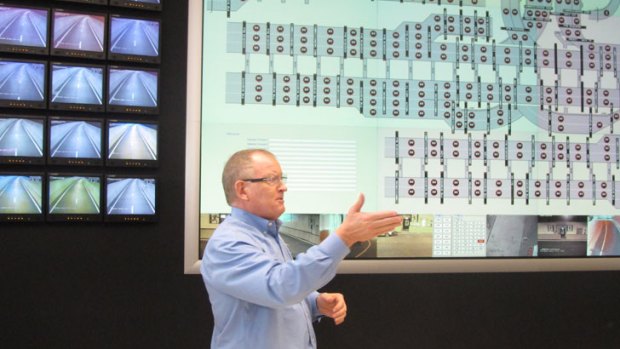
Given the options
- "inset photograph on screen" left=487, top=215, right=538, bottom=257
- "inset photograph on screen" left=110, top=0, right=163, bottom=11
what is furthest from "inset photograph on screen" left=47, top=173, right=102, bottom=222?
"inset photograph on screen" left=487, top=215, right=538, bottom=257

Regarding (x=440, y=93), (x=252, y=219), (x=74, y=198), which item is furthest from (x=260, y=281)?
(x=440, y=93)

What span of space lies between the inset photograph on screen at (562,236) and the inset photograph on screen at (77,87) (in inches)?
99.2

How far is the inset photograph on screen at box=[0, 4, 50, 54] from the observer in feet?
8.81

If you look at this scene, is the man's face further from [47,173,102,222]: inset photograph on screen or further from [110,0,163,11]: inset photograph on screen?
[110,0,163,11]: inset photograph on screen

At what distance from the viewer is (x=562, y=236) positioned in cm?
333

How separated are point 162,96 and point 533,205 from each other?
2.17 m

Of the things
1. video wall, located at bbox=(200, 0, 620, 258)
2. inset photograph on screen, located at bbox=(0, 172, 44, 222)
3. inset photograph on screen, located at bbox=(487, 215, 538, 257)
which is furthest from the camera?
inset photograph on screen, located at bbox=(487, 215, 538, 257)

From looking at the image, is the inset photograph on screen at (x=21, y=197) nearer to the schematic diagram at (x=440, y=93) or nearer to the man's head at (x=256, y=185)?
the schematic diagram at (x=440, y=93)

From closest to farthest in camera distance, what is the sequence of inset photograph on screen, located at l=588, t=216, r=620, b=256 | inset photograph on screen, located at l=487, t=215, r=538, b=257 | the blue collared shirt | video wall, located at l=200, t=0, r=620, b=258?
the blue collared shirt < video wall, located at l=200, t=0, r=620, b=258 < inset photograph on screen, located at l=487, t=215, r=538, b=257 < inset photograph on screen, located at l=588, t=216, r=620, b=256

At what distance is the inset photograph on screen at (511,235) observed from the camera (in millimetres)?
3244

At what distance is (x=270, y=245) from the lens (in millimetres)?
1941

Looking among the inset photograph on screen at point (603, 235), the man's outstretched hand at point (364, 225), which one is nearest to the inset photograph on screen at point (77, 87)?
the man's outstretched hand at point (364, 225)

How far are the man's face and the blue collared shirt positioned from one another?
0.04m

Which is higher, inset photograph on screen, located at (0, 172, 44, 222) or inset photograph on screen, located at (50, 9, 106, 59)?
inset photograph on screen, located at (50, 9, 106, 59)
